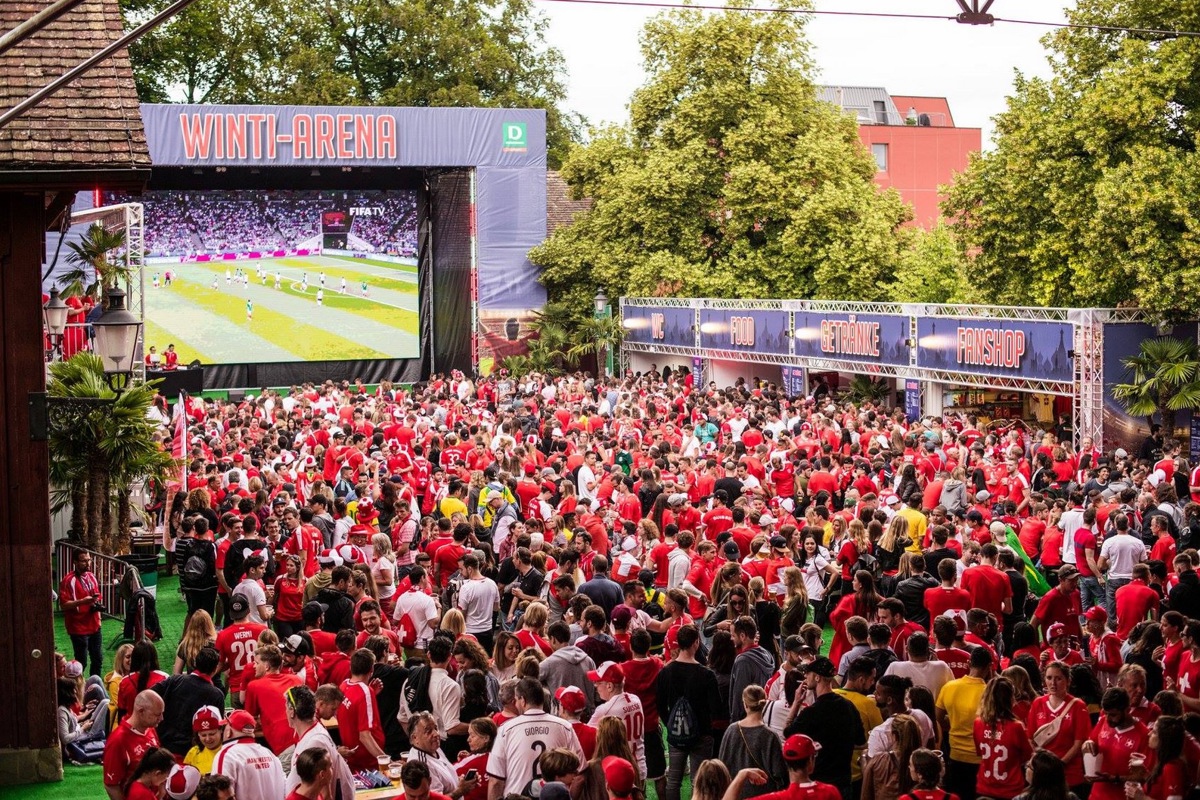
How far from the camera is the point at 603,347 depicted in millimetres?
36062

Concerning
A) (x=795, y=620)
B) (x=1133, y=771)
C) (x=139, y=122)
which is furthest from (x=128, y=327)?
(x=1133, y=771)

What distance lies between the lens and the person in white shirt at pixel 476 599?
10.7 metres

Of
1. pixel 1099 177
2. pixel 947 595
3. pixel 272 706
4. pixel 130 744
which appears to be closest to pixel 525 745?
pixel 272 706

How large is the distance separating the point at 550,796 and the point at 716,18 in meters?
30.9

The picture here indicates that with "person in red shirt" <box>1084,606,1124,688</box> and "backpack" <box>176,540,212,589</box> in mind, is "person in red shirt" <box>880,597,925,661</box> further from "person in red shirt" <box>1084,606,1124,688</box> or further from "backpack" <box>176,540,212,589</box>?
"backpack" <box>176,540,212,589</box>

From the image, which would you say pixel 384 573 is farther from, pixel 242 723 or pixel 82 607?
pixel 242 723

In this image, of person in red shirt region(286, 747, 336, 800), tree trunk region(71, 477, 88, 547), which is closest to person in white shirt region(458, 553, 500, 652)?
person in red shirt region(286, 747, 336, 800)

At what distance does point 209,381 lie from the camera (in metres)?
35.5

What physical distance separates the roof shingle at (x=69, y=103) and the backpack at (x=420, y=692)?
3710 millimetres

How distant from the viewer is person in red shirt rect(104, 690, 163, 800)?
715cm

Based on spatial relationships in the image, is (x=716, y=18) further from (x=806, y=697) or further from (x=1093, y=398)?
(x=806, y=697)

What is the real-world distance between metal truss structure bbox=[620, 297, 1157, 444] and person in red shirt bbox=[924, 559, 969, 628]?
11.8 m

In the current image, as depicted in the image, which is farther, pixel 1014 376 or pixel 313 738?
pixel 1014 376

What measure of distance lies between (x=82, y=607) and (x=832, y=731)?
727 centimetres
